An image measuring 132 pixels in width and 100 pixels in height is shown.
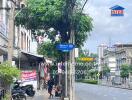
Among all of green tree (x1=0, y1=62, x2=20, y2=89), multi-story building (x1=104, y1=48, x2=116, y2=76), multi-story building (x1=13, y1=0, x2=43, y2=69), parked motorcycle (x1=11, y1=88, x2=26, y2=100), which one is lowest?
parked motorcycle (x1=11, y1=88, x2=26, y2=100)

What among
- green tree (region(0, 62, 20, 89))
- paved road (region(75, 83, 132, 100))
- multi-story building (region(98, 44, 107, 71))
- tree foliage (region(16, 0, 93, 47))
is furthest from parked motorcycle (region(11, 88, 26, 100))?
multi-story building (region(98, 44, 107, 71))

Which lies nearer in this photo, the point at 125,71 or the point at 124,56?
the point at 125,71

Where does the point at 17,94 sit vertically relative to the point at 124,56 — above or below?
below

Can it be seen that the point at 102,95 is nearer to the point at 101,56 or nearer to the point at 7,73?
the point at 7,73

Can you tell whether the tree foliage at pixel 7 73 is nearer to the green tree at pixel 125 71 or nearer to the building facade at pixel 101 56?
the green tree at pixel 125 71

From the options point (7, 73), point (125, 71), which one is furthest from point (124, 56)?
point (7, 73)

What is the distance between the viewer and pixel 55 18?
34.8 metres

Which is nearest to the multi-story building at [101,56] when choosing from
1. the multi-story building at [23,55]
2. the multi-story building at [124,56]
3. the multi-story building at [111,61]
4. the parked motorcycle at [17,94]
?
the multi-story building at [111,61]

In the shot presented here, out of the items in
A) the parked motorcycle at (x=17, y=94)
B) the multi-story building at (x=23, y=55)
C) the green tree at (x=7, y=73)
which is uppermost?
the multi-story building at (x=23, y=55)

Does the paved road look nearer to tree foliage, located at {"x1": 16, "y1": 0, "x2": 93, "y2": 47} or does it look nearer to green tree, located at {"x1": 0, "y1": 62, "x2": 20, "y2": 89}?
tree foliage, located at {"x1": 16, "y1": 0, "x2": 93, "y2": 47}

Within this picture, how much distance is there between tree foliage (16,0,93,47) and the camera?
34312 mm

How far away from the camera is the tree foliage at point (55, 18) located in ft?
113

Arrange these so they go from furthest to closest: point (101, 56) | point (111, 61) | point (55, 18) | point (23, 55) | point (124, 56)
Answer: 1. point (101, 56)
2. point (111, 61)
3. point (124, 56)
4. point (23, 55)
5. point (55, 18)

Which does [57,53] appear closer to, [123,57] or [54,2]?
[54,2]
